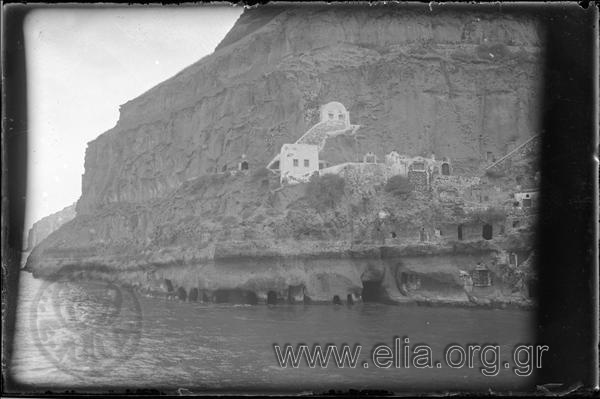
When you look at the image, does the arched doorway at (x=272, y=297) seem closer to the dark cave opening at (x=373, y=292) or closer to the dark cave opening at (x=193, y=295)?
the dark cave opening at (x=193, y=295)

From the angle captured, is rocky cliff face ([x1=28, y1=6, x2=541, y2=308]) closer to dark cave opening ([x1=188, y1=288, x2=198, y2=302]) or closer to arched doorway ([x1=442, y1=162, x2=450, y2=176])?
dark cave opening ([x1=188, y1=288, x2=198, y2=302])

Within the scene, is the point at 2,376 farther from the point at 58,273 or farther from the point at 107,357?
the point at 58,273

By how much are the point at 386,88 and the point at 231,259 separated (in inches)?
547

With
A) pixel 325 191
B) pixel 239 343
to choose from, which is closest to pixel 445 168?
pixel 325 191

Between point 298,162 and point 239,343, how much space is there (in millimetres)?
12835

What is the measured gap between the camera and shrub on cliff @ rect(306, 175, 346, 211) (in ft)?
80.1

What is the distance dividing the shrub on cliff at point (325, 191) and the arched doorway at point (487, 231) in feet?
19.0

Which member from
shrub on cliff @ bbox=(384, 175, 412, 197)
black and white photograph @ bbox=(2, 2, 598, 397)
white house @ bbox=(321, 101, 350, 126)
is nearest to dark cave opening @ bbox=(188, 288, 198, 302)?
black and white photograph @ bbox=(2, 2, 598, 397)

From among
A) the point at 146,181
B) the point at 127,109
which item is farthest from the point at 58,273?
the point at 127,109

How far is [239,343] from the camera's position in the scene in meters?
14.0

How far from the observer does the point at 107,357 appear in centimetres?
1152

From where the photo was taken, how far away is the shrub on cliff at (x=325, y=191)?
2441 centimetres

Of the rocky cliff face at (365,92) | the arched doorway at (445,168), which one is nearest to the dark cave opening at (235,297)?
the rocky cliff face at (365,92)

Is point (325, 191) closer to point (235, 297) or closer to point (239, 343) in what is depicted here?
point (235, 297)
